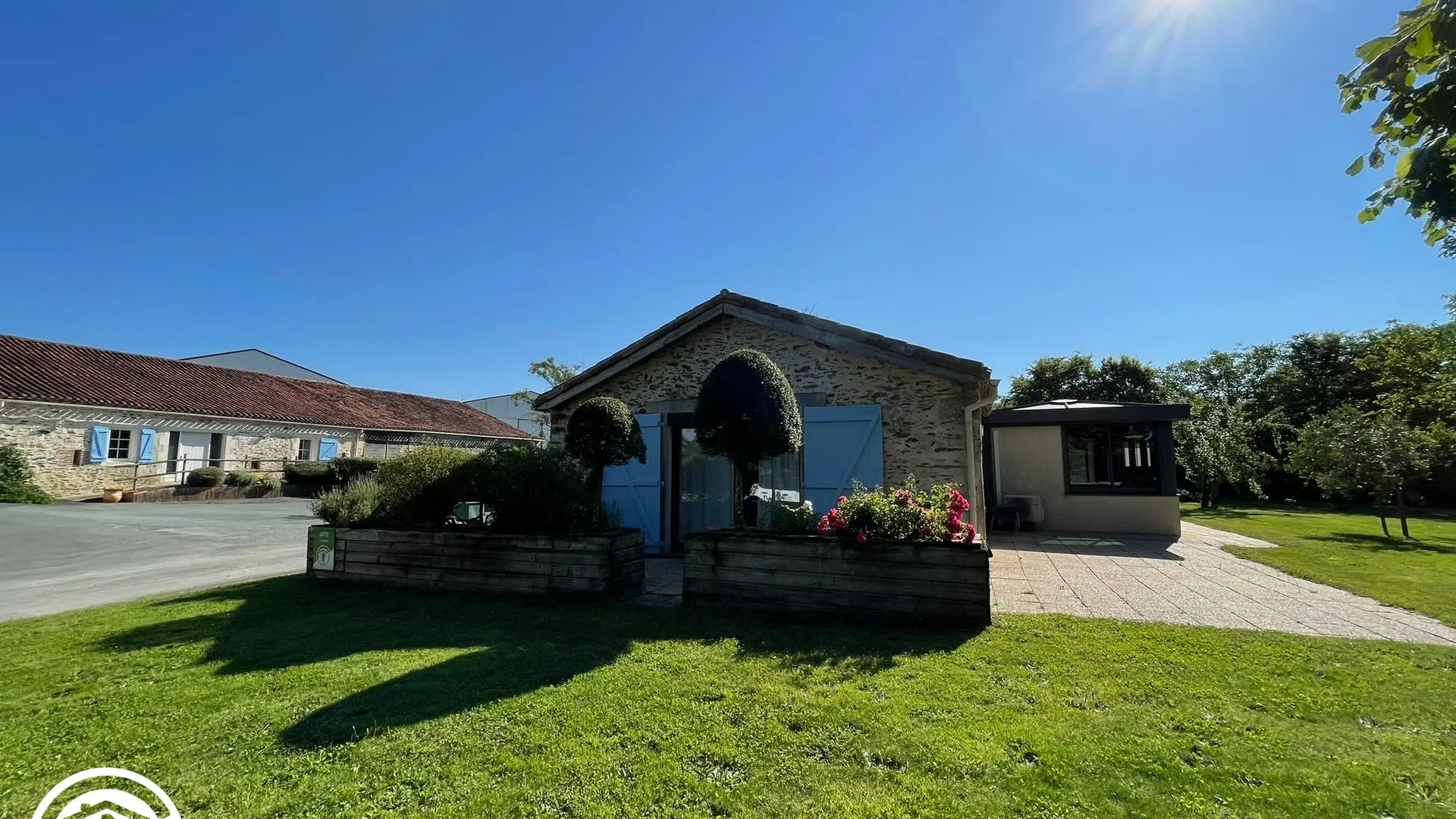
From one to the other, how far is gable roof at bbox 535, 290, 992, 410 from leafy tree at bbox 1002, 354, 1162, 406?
77.2 feet

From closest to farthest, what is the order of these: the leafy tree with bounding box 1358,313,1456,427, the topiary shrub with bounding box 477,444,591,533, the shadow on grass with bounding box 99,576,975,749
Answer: the shadow on grass with bounding box 99,576,975,749 → the topiary shrub with bounding box 477,444,591,533 → the leafy tree with bounding box 1358,313,1456,427

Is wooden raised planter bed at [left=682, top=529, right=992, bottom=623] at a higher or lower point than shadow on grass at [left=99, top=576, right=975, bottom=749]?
higher

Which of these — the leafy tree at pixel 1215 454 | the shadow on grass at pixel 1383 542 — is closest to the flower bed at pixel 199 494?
the shadow on grass at pixel 1383 542

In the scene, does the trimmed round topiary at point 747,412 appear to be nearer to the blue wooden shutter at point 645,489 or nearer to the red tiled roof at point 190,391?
the blue wooden shutter at point 645,489

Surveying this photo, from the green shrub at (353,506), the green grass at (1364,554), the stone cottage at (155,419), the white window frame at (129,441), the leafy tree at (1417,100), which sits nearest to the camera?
the leafy tree at (1417,100)

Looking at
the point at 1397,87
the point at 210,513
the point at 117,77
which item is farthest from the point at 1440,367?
the point at 210,513

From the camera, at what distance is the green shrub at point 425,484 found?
23.8 feet

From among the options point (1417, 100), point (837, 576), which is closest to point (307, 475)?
point (837, 576)

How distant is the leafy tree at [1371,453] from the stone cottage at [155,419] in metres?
24.2

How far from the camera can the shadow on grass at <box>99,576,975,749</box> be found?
3.51 meters

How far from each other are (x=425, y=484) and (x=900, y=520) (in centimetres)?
570

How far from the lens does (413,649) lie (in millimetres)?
4590

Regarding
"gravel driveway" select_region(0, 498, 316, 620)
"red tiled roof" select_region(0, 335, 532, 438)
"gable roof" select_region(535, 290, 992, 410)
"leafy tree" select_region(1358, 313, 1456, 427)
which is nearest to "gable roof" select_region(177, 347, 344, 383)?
"red tiled roof" select_region(0, 335, 532, 438)

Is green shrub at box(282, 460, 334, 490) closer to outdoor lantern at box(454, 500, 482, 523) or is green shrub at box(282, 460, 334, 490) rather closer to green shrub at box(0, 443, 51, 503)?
green shrub at box(0, 443, 51, 503)
